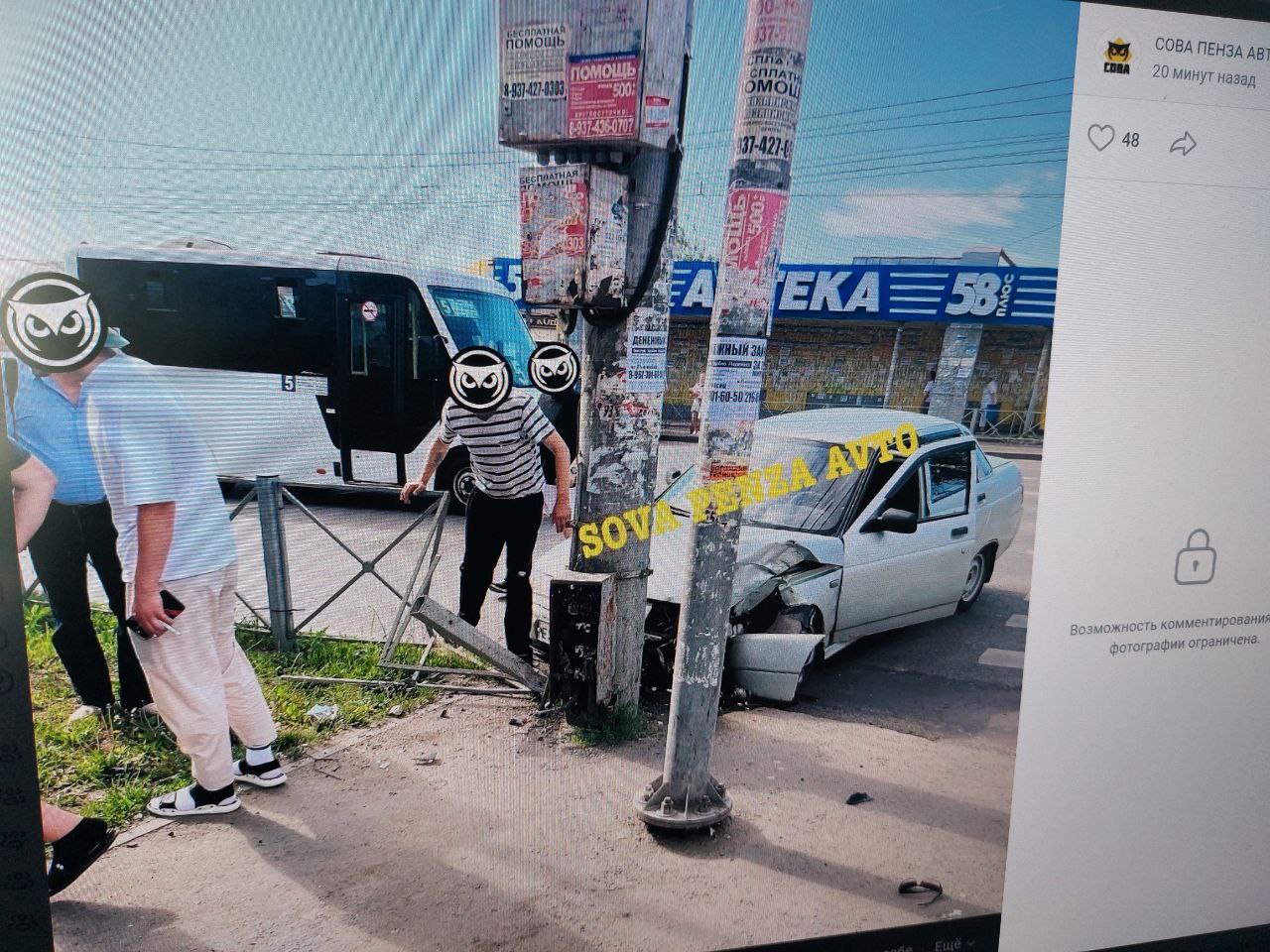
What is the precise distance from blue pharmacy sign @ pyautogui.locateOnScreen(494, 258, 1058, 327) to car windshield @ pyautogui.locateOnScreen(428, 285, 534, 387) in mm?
71

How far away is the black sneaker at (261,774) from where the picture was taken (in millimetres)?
1343

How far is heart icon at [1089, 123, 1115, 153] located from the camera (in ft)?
5.04

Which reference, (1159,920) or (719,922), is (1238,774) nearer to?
(1159,920)

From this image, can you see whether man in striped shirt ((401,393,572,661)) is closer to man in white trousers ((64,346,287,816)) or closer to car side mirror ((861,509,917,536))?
man in white trousers ((64,346,287,816))

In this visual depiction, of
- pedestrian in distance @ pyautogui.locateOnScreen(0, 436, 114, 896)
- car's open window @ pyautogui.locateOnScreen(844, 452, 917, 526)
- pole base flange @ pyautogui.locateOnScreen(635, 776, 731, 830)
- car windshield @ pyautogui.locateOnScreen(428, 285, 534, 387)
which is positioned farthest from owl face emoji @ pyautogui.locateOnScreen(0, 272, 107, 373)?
car's open window @ pyautogui.locateOnScreen(844, 452, 917, 526)

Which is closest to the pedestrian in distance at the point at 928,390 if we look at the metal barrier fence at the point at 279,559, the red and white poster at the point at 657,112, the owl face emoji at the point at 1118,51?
the owl face emoji at the point at 1118,51

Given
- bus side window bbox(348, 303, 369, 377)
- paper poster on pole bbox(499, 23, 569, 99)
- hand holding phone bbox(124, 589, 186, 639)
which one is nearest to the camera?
hand holding phone bbox(124, 589, 186, 639)

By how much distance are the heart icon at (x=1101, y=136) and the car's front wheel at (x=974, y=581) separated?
91cm

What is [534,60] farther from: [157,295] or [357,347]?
[157,295]

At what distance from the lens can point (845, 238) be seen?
5.35ft

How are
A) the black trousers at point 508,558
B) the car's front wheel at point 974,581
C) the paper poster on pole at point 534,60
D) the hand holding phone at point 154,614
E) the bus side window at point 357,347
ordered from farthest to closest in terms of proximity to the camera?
the black trousers at point 508,558 → the car's front wheel at point 974,581 → the bus side window at point 357,347 → the paper poster on pole at point 534,60 → the hand holding phone at point 154,614

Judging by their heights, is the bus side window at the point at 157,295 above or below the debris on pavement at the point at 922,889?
above

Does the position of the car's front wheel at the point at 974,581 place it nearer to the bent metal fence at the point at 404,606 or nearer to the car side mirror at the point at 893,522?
the car side mirror at the point at 893,522

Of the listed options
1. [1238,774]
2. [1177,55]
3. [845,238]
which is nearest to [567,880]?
[845,238]
